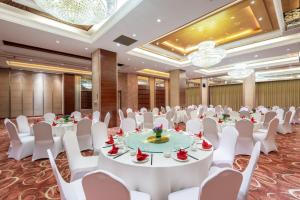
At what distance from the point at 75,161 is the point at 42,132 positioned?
1.97 metres

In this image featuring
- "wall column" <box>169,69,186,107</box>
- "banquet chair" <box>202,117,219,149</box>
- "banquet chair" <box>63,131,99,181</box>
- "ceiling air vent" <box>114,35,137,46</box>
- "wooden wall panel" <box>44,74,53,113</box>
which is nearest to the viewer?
"banquet chair" <box>63,131,99,181</box>

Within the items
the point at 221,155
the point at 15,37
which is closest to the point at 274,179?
the point at 221,155

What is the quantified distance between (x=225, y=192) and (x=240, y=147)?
3474mm

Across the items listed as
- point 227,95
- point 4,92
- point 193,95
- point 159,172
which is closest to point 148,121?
point 159,172

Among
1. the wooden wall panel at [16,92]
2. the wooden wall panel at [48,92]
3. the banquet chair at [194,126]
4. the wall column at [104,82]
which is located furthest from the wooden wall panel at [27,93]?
the banquet chair at [194,126]

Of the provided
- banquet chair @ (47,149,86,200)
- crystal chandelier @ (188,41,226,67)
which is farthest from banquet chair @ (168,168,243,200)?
crystal chandelier @ (188,41,226,67)

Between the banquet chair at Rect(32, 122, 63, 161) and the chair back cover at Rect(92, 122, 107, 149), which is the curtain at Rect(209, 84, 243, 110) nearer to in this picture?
the chair back cover at Rect(92, 122, 107, 149)

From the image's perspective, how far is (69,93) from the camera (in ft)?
40.7

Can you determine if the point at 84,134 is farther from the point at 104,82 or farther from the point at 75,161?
the point at 104,82

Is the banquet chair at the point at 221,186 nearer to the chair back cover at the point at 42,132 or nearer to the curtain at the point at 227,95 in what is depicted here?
the chair back cover at the point at 42,132

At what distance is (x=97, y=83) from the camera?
23.4 feet

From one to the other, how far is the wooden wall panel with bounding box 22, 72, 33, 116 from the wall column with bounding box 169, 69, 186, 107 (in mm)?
10570

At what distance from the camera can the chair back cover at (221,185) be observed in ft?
3.81

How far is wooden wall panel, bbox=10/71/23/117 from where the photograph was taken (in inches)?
431
